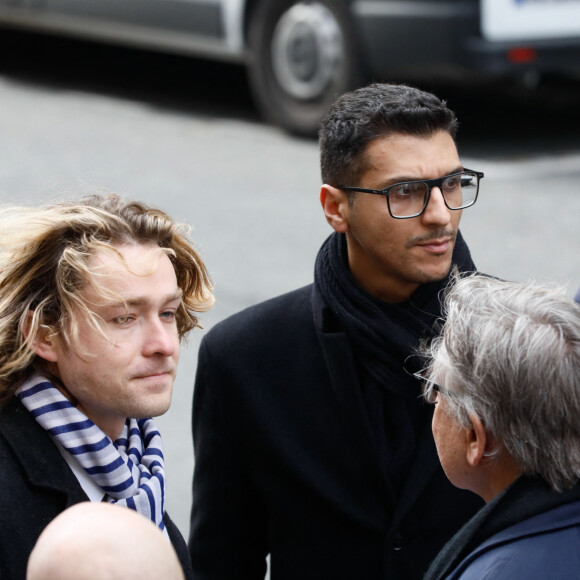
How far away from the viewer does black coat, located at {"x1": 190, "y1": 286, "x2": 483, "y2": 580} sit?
2.57 metres

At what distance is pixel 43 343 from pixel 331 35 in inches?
265

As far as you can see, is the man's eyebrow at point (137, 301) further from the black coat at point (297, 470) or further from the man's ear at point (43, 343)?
the black coat at point (297, 470)

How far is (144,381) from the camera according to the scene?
218 cm

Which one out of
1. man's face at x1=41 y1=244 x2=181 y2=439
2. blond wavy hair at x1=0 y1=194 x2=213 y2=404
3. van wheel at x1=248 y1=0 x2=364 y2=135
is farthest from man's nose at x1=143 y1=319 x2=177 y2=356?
van wheel at x1=248 y1=0 x2=364 y2=135

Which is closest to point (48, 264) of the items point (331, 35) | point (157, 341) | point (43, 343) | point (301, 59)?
point (43, 343)

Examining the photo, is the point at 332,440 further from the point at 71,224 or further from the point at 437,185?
the point at 71,224

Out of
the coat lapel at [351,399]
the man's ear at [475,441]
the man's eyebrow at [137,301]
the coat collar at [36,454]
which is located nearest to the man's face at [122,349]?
the man's eyebrow at [137,301]

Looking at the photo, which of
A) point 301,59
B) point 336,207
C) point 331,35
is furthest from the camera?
point 301,59

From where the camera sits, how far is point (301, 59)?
344 inches

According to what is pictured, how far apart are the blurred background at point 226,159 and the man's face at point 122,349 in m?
2.28

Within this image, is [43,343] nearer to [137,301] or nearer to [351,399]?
[137,301]

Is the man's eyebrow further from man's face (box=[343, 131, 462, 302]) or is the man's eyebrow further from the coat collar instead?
Answer: man's face (box=[343, 131, 462, 302])

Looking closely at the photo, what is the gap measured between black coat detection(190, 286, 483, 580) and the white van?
5374 millimetres

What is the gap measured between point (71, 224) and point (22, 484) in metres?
0.52
